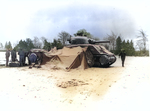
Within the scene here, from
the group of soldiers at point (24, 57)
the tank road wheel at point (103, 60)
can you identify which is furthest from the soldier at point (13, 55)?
the tank road wheel at point (103, 60)

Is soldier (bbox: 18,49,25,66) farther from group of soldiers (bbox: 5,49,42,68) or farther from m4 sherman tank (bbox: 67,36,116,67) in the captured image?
m4 sherman tank (bbox: 67,36,116,67)

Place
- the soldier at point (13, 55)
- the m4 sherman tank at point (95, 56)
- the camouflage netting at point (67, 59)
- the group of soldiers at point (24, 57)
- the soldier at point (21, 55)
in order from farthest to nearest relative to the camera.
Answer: the soldier at point (13, 55)
the soldier at point (21, 55)
the m4 sherman tank at point (95, 56)
the group of soldiers at point (24, 57)
the camouflage netting at point (67, 59)

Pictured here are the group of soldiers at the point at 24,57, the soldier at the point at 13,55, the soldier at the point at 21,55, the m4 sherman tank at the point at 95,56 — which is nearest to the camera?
the group of soldiers at the point at 24,57

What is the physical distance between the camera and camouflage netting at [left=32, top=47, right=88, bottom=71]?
7566 millimetres

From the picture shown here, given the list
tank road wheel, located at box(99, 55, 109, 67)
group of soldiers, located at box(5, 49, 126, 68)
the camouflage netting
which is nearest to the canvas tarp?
the camouflage netting

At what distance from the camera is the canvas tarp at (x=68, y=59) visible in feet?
24.8

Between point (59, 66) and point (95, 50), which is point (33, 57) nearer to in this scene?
point (59, 66)

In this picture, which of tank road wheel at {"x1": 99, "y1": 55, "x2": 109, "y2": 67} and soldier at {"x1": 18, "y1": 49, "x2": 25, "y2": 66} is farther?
soldier at {"x1": 18, "y1": 49, "x2": 25, "y2": 66}

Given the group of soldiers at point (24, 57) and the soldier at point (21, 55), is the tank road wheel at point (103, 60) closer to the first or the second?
the group of soldiers at point (24, 57)

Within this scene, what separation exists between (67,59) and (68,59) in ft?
0.19

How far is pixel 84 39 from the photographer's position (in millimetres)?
9602

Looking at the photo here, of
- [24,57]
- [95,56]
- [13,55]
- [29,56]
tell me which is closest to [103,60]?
[95,56]

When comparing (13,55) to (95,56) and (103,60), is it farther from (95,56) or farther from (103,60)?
(103,60)

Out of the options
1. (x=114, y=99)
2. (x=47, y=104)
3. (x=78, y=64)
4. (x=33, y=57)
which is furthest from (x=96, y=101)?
(x=33, y=57)
